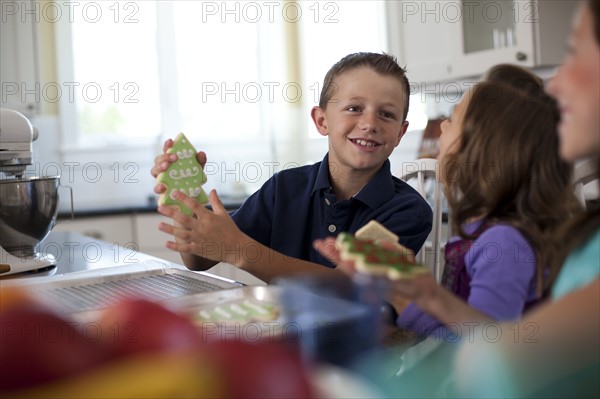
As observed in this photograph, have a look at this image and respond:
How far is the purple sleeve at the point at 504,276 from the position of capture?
3.12ft

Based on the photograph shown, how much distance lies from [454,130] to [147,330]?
100cm

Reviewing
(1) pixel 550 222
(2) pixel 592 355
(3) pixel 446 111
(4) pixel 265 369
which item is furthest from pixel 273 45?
(4) pixel 265 369

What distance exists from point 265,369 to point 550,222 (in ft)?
2.92

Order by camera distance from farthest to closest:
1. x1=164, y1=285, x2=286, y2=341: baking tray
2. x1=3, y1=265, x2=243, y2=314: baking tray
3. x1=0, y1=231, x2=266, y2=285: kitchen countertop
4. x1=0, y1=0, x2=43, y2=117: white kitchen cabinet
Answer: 1. x1=0, y1=0, x2=43, y2=117: white kitchen cabinet
2. x1=0, y1=231, x2=266, y2=285: kitchen countertop
3. x1=3, y1=265, x2=243, y2=314: baking tray
4. x1=164, y1=285, x2=286, y2=341: baking tray

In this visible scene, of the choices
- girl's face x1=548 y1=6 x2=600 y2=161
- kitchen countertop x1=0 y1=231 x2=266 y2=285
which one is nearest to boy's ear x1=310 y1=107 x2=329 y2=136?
kitchen countertop x1=0 y1=231 x2=266 y2=285

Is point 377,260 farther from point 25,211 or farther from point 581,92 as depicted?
point 25,211

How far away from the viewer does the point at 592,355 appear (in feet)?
1.85

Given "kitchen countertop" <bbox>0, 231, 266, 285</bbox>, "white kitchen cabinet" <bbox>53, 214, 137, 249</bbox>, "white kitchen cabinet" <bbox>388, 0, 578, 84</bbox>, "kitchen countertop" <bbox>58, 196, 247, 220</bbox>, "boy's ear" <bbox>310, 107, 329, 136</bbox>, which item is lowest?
"white kitchen cabinet" <bbox>53, 214, 137, 249</bbox>

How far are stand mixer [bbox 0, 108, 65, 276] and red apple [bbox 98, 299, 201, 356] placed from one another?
4.60 feet

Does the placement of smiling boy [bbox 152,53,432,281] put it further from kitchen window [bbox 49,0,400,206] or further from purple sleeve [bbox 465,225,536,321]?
kitchen window [bbox 49,0,400,206]

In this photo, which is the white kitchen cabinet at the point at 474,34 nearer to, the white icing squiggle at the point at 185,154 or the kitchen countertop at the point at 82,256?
the kitchen countertop at the point at 82,256

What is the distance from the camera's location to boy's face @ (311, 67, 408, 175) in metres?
1.68

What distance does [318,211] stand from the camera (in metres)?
1.74

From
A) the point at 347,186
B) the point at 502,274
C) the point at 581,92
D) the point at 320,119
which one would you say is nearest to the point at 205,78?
the point at 320,119
